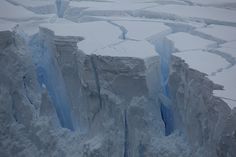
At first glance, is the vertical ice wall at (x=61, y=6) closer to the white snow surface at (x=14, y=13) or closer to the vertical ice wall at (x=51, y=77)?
the white snow surface at (x=14, y=13)

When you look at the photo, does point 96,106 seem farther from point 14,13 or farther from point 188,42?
point 14,13

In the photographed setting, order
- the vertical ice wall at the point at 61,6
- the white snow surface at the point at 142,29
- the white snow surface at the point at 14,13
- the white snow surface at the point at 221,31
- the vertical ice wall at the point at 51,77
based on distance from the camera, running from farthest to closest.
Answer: the vertical ice wall at the point at 61,6
the white snow surface at the point at 14,13
the vertical ice wall at the point at 51,77
the white snow surface at the point at 142,29
the white snow surface at the point at 221,31

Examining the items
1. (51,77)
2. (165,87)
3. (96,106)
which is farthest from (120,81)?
(51,77)

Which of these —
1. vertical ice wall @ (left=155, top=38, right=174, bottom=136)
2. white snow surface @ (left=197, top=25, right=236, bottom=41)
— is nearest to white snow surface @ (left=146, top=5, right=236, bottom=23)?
white snow surface @ (left=197, top=25, right=236, bottom=41)

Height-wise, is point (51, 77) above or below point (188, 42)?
below

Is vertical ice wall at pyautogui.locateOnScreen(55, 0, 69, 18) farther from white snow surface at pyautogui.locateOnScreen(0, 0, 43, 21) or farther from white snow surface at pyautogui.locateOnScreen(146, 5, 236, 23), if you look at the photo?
white snow surface at pyautogui.locateOnScreen(146, 5, 236, 23)

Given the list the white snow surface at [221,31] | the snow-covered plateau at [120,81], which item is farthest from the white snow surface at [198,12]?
the white snow surface at [221,31]

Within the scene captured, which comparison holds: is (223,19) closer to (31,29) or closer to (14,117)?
(31,29)
